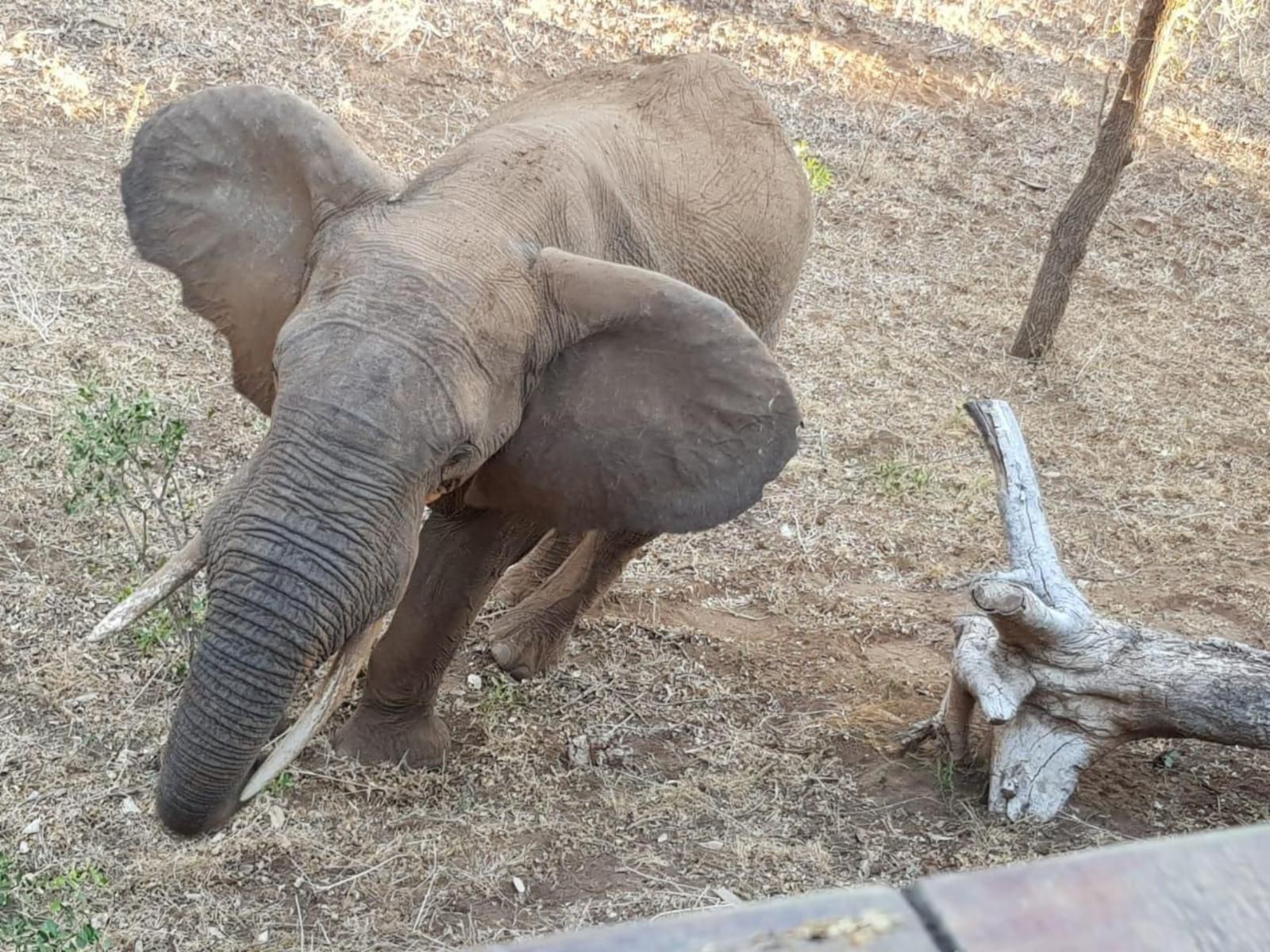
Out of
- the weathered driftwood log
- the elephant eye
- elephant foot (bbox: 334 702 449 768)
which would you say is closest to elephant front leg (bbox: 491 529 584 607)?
elephant foot (bbox: 334 702 449 768)

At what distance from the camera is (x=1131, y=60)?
26.9 feet

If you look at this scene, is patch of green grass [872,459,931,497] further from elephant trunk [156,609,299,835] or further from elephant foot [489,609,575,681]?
elephant trunk [156,609,299,835]

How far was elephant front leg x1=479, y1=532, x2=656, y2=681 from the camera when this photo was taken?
5285 mm

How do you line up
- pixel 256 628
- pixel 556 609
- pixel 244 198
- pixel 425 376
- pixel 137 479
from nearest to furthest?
pixel 256 628, pixel 425 376, pixel 244 198, pixel 556 609, pixel 137 479

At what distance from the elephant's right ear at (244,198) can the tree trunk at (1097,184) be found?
589cm

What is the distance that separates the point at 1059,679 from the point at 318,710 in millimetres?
2427

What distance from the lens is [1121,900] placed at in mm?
1009

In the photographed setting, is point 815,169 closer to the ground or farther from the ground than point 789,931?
closer to the ground

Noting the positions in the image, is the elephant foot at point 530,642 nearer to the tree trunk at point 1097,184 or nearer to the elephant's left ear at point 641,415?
the elephant's left ear at point 641,415

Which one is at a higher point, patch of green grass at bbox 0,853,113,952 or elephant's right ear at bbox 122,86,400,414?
elephant's right ear at bbox 122,86,400,414

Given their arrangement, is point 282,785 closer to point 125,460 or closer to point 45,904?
point 45,904

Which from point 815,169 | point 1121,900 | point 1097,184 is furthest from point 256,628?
point 815,169

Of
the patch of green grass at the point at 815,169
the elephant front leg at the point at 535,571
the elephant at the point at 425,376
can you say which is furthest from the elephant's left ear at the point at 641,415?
the patch of green grass at the point at 815,169

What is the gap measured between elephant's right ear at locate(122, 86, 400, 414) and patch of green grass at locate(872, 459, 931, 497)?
3.89 m
